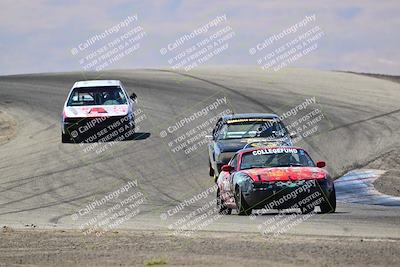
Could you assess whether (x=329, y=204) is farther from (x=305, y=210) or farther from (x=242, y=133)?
(x=242, y=133)

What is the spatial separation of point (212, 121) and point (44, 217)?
13.8m

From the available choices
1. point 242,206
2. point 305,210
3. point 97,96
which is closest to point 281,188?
point 305,210

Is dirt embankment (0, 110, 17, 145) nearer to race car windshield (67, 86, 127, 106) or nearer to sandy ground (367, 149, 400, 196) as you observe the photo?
race car windshield (67, 86, 127, 106)

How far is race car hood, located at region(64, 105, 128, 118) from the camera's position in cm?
2469

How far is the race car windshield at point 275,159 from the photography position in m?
15.3

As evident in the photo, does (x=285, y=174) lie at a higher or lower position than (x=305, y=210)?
higher

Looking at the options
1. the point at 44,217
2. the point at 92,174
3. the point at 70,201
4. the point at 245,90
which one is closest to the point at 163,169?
the point at 92,174

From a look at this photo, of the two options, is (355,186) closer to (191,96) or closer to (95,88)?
(95,88)

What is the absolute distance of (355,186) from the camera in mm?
20078

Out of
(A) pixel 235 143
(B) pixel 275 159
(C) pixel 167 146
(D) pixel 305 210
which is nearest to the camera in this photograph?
(D) pixel 305 210

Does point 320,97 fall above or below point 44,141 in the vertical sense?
below

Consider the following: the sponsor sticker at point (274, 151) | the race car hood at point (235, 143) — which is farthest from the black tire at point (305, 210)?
the race car hood at point (235, 143)

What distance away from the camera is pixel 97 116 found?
24578 mm

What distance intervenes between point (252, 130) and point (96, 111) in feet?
18.9
